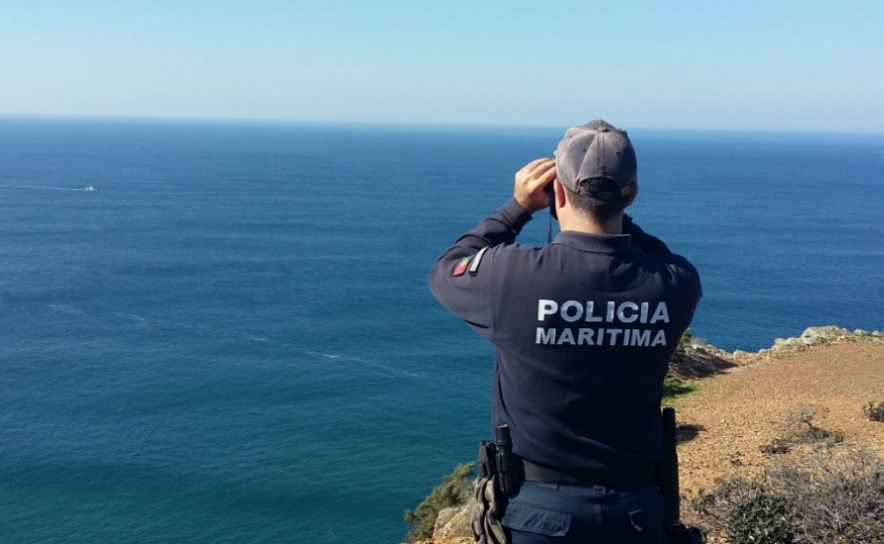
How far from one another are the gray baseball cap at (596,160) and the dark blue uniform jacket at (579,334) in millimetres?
153

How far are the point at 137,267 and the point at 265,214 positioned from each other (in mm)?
28024

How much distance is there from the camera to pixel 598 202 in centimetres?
254

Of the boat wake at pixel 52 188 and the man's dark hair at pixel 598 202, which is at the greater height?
the man's dark hair at pixel 598 202

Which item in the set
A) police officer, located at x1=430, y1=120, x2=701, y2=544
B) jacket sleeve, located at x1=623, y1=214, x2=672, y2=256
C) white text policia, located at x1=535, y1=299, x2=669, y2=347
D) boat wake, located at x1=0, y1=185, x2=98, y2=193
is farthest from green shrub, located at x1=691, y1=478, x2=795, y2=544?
boat wake, located at x1=0, y1=185, x2=98, y2=193

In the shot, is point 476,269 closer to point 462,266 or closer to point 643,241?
point 462,266

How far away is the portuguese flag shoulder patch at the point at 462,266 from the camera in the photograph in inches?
104

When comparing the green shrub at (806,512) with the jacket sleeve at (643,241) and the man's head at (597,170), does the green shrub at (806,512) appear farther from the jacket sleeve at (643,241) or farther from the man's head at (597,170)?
the man's head at (597,170)

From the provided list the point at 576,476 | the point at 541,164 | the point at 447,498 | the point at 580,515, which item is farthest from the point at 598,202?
Answer: the point at 447,498

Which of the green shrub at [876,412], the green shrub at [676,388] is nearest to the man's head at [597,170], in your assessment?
the green shrub at [876,412]

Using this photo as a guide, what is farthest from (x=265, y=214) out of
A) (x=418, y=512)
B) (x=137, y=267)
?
(x=418, y=512)

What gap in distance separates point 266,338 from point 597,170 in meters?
41.7

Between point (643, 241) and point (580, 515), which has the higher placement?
point (643, 241)

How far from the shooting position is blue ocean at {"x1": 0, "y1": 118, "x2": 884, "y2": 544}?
2566cm

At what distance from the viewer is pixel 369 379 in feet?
120
